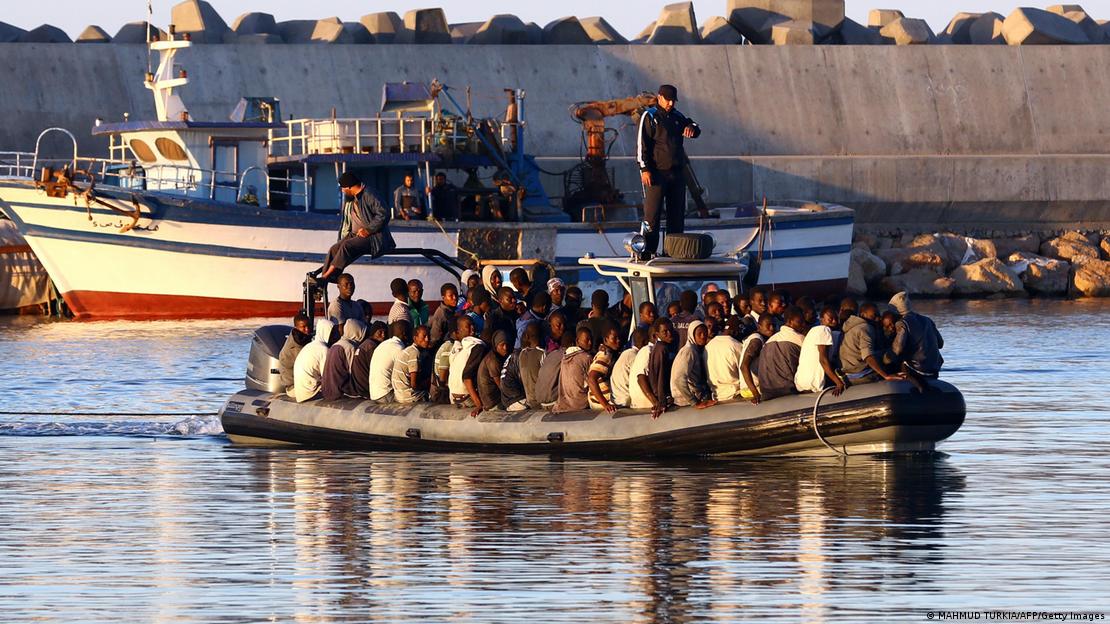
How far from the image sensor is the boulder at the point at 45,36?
47.2 metres

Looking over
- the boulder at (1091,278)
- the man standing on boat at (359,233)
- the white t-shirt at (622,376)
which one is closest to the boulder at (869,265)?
the boulder at (1091,278)

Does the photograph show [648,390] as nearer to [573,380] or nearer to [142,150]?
[573,380]

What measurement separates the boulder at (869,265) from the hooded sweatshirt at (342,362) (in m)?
25.9

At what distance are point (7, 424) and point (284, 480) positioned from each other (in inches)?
217

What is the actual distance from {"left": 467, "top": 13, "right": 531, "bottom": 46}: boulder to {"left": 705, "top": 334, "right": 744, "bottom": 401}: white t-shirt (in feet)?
102

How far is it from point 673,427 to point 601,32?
103ft

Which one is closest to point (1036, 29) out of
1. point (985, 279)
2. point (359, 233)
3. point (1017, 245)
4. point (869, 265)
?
point (1017, 245)

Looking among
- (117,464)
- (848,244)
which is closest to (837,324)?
(117,464)

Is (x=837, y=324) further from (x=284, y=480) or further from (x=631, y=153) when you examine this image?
(x=631, y=153)

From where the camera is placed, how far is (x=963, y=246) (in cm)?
4584

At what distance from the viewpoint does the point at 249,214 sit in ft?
122

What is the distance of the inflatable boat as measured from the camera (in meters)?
17.6

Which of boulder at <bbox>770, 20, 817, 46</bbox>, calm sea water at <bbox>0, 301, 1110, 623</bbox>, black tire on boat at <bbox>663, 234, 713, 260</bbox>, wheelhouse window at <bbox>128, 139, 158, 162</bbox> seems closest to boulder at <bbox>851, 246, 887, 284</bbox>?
boulder at <bbox>770, 20, 817, 46</bbox>

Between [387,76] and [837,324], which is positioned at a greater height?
[387,76]
